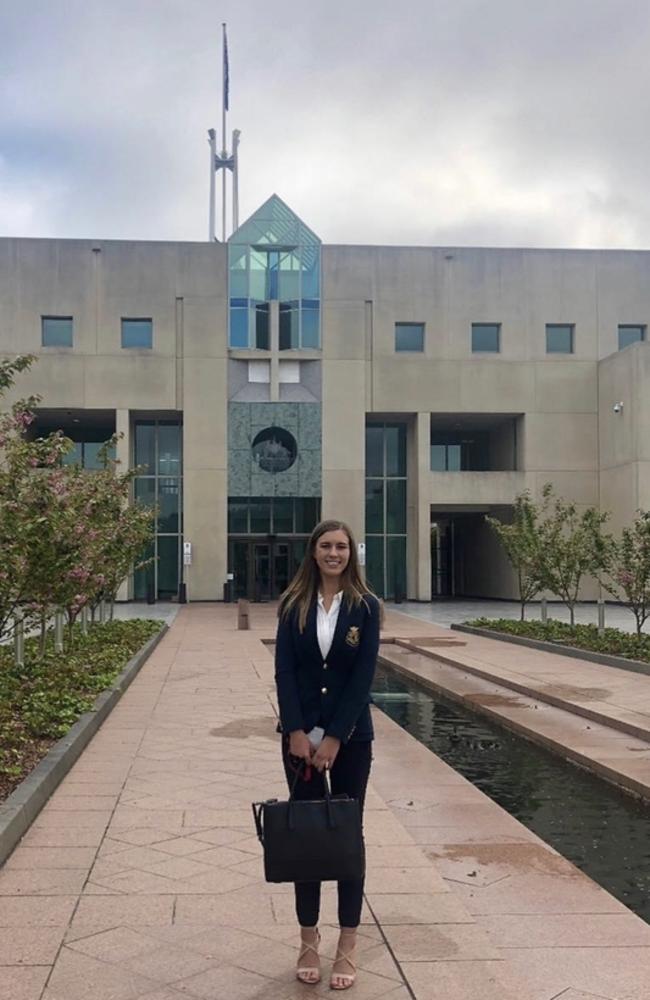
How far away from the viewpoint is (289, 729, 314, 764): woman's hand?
3646 mm

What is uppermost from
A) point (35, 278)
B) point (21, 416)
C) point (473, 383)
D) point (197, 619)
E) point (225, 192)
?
point (225, 192)

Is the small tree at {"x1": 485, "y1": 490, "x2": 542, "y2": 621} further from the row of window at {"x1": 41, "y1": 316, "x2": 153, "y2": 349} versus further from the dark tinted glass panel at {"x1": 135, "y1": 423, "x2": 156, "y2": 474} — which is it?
the dark tinted glass panel at {"x1": 135, "y1": 423, "x2": 156, "y2": 474}

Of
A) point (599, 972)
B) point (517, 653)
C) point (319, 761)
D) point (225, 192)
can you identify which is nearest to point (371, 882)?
point (599, 972)

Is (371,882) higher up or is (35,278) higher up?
(35,278)

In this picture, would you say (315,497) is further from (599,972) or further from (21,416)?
(599,972)

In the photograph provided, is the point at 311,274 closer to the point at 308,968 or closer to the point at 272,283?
the point at 272,283

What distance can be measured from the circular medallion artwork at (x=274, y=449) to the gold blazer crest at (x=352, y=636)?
34379 mm

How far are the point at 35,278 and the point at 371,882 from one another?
119ft

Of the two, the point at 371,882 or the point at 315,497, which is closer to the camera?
the point at 371,882

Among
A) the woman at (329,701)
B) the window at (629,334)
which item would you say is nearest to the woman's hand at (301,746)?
the woman at (329,701)

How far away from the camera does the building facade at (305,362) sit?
37375mm

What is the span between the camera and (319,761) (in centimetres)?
363

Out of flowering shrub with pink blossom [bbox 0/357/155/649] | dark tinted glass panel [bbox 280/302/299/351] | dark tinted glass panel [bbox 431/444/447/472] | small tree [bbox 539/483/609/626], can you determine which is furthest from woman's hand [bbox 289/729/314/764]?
dark tinted glass panel [bbox 431/444/447/472]

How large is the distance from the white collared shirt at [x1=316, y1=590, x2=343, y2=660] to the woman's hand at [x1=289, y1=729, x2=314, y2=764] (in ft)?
1.08
